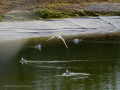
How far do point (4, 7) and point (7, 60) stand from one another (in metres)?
23.0

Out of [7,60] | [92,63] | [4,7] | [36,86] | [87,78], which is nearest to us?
[36,86]

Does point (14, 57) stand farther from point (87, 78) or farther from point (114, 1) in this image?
point (114, 1)

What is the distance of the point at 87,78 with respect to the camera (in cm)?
1286

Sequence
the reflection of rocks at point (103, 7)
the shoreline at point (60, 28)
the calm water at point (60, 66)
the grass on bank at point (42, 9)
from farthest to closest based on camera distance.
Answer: the reflection of rocks at point (103, 7) → the grass on bank at point (42, 9) → the shoreline at point (60, 28) → the calm water at point (60, 66)

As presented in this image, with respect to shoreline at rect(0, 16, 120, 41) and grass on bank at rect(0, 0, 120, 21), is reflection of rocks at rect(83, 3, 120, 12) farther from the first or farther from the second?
shoreline at rect(0, 16, 120, 41)

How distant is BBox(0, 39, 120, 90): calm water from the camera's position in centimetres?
1214

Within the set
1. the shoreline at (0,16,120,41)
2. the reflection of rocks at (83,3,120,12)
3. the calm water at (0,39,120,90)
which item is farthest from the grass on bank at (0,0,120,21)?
the calm water at (0,39,120,90)

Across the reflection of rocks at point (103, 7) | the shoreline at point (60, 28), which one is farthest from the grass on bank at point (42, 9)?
the shoreline at point (60, 28)

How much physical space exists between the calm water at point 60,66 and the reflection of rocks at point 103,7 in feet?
51.4

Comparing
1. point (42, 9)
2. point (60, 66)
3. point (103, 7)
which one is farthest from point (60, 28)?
point (60, 66)

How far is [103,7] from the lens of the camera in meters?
37.5

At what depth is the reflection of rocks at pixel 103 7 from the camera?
36312 millimetres

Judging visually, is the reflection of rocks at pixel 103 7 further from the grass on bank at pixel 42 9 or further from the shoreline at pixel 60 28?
the shoreline at pixel 60 28

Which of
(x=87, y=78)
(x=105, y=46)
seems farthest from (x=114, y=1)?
(x=87, y=78)
